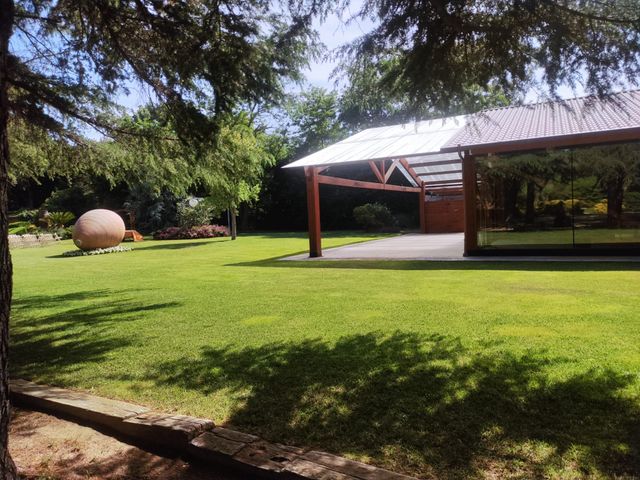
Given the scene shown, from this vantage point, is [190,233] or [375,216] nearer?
[190,233]

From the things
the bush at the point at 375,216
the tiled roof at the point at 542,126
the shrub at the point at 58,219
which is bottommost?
the bush at the point at 375,216

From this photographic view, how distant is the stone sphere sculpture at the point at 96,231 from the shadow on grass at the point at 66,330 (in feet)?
33.7

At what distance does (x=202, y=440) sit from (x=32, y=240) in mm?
26112

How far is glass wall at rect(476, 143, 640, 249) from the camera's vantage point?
34.8 feet

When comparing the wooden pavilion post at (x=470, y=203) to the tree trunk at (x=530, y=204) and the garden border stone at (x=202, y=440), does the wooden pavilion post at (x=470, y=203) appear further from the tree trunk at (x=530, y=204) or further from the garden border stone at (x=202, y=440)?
the garden border stone at (x=202, y=440)

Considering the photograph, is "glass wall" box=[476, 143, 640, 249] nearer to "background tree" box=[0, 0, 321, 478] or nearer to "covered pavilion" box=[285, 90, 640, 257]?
"covered pavilion" box=[285, 90, 640, 257]

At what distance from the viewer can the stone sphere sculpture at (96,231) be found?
58.4ft

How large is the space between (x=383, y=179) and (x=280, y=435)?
16280mm

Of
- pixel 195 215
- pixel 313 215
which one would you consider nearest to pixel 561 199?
pixel 313 215

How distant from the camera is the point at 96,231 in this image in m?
18.0

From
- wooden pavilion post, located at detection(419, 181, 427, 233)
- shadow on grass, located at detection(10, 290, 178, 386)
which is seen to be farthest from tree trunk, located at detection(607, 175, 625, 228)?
wooden pavilion post, located at detection(419, 181, 427, 233)

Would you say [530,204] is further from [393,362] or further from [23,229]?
[23,229]

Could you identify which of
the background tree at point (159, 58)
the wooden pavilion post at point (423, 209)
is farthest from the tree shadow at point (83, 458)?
the wooden pavilion post at point (423, 209)

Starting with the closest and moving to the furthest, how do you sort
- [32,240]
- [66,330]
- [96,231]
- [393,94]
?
[393,94]
[66,330]
[96,231]
[32,240]
